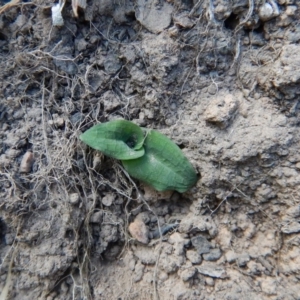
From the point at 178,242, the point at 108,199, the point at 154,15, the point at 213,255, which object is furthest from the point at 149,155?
the point at 154,15

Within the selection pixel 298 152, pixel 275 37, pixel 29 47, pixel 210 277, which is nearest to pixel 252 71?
pixel 275 37

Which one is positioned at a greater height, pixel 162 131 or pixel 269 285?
pixel 162 131

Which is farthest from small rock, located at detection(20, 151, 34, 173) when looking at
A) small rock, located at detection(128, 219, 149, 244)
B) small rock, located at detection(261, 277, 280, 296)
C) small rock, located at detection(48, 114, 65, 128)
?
small rock, located at detection(261, 277, 280, 296)

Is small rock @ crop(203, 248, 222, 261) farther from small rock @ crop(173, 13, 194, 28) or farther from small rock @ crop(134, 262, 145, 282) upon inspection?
small rock @ crop(173, 13, 194, 28)

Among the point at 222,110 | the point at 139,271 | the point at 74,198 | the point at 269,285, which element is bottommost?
the point at 139,271

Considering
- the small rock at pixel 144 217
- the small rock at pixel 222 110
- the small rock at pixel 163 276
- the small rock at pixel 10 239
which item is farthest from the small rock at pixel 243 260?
the small rock at pixel 10 239

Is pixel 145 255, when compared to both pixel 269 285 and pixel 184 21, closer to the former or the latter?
pixel 269 285

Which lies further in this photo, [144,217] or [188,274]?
[144,217]
